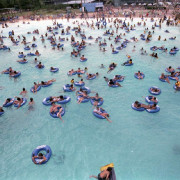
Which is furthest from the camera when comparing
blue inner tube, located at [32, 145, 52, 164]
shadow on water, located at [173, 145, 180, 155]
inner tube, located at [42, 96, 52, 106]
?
inner tube, located at [42, 96, 52, 106]

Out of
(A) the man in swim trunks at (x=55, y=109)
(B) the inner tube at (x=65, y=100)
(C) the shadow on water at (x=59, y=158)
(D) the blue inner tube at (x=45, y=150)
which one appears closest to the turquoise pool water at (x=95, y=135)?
(C) the shadow on water at (x=59, y=158)

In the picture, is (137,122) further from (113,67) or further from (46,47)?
(46,47)

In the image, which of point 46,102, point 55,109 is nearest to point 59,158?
point 55,109

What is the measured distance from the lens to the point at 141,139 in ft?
28.8

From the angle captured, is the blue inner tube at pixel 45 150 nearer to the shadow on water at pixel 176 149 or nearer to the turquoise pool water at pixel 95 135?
the turquoise pool water at pixel 95 135

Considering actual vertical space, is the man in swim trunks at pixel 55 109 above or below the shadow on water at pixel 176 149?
above

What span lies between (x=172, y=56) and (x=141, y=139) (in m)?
13.6

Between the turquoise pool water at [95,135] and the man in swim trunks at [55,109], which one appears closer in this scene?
the turquoise pool water at [95,135]

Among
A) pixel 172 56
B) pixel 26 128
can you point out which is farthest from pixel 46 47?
pixel 172 56

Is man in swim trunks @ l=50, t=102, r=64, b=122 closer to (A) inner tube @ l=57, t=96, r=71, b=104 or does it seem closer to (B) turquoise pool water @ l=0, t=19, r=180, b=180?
(B) turquoise pool water @ l=0, t=19, r=180, b=180

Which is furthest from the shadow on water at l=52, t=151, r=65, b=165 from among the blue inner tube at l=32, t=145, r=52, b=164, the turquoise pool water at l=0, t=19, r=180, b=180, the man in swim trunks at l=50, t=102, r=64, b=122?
the man in swim trunks at l=50, t=102, r=64, b=122

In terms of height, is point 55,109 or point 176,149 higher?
point 55,109

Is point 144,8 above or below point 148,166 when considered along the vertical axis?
above

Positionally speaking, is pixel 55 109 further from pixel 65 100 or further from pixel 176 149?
pixel 176 149
